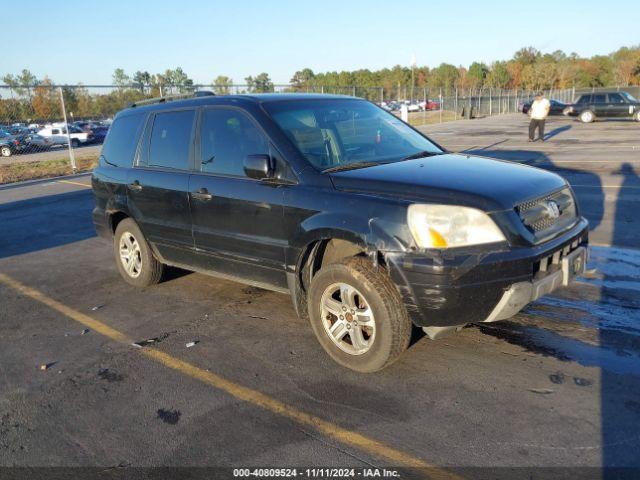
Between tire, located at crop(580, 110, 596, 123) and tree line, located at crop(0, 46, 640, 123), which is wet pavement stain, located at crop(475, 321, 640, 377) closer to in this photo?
tree line, located at crop(0, 46, 640, 123)

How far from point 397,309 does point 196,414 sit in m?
1.40

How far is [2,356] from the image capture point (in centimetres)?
427

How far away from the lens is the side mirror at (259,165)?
13.1 ft

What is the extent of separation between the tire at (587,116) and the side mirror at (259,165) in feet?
97.6

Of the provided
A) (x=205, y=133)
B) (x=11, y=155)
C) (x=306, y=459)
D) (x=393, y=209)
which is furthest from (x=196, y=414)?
(x=11, y=155)

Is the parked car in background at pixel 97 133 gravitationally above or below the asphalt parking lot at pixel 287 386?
above

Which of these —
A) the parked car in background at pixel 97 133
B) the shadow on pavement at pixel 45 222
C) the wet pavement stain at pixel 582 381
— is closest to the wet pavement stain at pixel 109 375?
the wet pavement stain at pixel 582 381

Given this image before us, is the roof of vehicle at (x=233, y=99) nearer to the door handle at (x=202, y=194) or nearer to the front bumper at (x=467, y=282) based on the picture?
the door handle at (x=202, y=194)

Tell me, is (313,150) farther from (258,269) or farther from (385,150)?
(258,269)

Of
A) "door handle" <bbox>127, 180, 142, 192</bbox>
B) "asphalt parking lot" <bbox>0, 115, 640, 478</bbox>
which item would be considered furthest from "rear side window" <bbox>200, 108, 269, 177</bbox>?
"asphalt parking lot" <bbox>0, 115, 640, 478</bbox>

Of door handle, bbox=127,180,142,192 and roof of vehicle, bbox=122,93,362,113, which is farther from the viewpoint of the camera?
door handle, bbox=127,180,142,192

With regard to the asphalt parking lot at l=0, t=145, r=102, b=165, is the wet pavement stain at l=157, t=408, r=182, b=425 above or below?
below

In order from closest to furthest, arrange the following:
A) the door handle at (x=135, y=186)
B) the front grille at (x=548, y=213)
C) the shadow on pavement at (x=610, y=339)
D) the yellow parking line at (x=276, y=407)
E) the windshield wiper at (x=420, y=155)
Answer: the yellow parking line at (x=276, y=407) < the shadow on pavement at (x=610, y=339) < the front grille at (x=548, y=213) < the windshield wiper at (x=420, y=155) < the door handle at (x=135, y=186)

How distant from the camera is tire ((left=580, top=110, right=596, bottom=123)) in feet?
95.6
